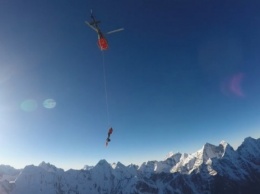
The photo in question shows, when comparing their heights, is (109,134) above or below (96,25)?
below

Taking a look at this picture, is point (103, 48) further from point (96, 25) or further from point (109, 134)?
point (109, 134)

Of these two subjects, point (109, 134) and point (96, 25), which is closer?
point (96, 25)

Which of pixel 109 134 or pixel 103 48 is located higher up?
pixel 103 48

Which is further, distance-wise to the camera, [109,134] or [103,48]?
[109,134]

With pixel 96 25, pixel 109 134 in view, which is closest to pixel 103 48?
pixel 96 25
